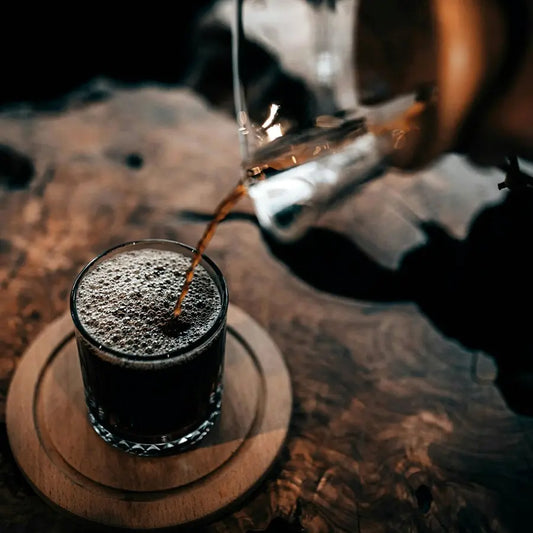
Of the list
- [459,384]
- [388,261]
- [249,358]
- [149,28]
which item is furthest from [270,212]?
[149,28]

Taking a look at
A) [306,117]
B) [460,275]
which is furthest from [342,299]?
[306,117]

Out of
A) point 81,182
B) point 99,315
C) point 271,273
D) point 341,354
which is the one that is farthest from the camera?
point 81,182

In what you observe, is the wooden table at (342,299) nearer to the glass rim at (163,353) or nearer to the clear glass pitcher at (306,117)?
the clear glass pitcher at (306,117)

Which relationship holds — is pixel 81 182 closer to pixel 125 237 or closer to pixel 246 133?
pixel 125 237

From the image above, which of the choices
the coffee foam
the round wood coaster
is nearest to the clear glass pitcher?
the coffee foam

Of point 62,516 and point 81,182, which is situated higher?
point 81,182

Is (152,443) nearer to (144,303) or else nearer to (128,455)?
(128,455)

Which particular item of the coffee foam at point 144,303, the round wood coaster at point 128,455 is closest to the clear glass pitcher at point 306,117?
the coffee foam at point 144,303
